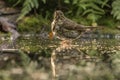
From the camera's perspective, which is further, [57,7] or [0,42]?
[57,7]

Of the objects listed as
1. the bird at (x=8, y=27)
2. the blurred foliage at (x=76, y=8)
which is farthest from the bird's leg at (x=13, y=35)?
the blurred foliage at (x=76, y=8)

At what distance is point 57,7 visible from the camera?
33.8 feet

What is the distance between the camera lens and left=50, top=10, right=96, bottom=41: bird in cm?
798

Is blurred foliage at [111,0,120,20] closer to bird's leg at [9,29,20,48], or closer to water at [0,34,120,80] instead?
water at [0,34,120,80]

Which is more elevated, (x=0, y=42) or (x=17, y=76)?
(x=17, y=76)

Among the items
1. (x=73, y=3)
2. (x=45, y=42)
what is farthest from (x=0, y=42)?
(x=73, y=3)

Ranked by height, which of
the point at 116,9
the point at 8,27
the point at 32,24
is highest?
the point at 116,9

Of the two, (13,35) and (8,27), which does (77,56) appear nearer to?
(13,35)

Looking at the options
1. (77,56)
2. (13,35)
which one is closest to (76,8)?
(13,35)

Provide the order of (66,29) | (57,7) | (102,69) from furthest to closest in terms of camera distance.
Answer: (57,7) → (66,29) → (102,69)

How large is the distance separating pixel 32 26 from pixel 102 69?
4.07m

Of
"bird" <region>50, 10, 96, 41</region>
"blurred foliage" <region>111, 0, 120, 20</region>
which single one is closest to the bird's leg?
"bird" <region>50, 10, 96, 41</region>

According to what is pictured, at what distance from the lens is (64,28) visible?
26.8 feet

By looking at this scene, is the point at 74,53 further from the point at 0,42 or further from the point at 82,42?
the point at 0,42
